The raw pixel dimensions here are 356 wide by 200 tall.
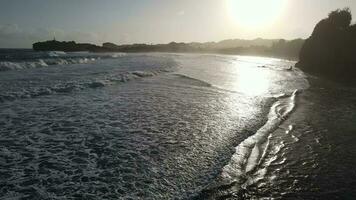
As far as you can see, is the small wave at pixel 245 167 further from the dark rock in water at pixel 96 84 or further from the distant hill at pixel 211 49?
the distant hill at pixel 211 49

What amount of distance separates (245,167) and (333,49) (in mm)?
29957

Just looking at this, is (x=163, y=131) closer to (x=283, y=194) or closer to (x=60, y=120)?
(x=60, y=120)

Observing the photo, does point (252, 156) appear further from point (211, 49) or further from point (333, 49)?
point (211, 49)

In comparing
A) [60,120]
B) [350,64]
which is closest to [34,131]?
[60,120]

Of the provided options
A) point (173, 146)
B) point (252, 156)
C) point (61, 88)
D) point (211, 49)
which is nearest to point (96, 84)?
point (61, 88)

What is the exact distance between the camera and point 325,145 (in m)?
9.39

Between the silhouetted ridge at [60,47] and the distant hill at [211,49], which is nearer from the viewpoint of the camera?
the distant hill at [211,49]

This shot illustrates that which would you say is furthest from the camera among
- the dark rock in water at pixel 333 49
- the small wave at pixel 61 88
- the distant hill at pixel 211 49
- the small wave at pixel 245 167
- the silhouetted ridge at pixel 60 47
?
the silhouetted ridge at pixel 60 47

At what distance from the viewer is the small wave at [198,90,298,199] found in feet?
21.3

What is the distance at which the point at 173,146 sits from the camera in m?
8.95

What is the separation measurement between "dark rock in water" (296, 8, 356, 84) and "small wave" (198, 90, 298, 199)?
22390 millimetres

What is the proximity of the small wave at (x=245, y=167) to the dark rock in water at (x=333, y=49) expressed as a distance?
22390 millimetres

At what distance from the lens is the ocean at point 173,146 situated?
654 centimetres

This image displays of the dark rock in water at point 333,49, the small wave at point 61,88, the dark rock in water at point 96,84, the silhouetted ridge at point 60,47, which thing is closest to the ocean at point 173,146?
the small wave at point 61,88
